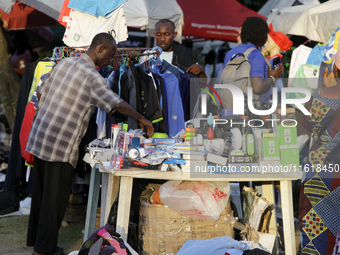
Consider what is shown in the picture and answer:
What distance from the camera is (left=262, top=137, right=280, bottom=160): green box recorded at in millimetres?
2738

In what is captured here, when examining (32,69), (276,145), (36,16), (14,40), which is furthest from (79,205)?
(14,40)

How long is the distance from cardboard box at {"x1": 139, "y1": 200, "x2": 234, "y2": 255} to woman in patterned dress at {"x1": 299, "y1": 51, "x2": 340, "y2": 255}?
70 centimetres

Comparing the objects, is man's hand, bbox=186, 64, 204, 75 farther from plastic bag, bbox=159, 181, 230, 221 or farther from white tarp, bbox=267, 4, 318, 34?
white tarp, bbox=267, 4, 318, 34

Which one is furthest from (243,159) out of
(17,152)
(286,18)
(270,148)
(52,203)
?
(286,18)

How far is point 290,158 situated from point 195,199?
2.49 ft

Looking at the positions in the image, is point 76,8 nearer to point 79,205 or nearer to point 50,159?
point 50,159

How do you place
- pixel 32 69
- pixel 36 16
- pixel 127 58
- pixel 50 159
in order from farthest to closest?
pixel 36 16, pixel 32 69, pixel 127 58, pixel 50 159

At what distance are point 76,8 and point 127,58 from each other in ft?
3.41

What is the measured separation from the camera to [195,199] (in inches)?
112

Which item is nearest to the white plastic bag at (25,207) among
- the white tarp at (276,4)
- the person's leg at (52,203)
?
the person's leg at (52,203)

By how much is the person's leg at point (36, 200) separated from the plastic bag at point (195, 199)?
48.0 inches

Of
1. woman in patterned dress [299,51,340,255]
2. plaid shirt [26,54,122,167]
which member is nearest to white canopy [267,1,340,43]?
woman in patterned dress [299,51,340,255]

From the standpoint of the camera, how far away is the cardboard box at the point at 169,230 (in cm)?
294

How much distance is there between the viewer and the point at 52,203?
3314mm
